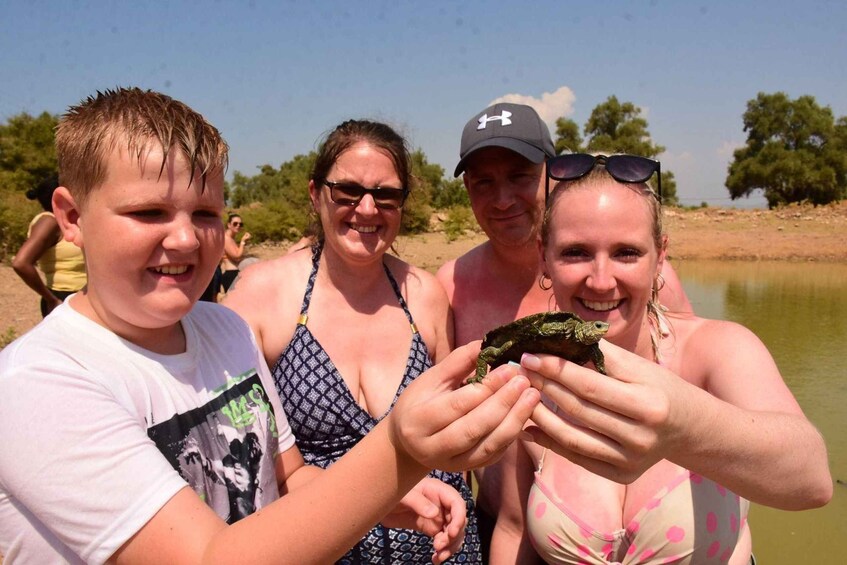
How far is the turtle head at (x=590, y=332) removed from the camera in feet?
7.05

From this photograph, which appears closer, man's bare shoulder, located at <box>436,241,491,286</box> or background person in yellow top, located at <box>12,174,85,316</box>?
man's bare shoulder, located at <box>436,241,491,286</box>

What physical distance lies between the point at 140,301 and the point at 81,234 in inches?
13.0

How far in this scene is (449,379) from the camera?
217cm

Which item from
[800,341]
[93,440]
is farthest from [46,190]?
[800,341]

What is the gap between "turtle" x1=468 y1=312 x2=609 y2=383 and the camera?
2.17m

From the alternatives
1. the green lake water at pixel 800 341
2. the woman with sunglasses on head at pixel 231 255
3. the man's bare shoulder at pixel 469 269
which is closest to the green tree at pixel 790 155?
the green lake water at pixel 800 341

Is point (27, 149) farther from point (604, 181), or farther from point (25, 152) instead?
point (604, 181)

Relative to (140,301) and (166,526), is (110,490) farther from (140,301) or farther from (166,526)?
(140,301)

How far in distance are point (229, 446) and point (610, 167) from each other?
2.32 metres

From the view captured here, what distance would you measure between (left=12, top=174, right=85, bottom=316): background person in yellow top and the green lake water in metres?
8.94

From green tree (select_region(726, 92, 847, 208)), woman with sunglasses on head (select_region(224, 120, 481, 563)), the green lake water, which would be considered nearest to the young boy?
woman with sunglasses on head (select_region(224, 120, 481, 563))

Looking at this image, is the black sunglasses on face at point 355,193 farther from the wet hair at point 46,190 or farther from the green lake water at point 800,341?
the wet hair at point 46,190

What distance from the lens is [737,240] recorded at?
86.9 feet

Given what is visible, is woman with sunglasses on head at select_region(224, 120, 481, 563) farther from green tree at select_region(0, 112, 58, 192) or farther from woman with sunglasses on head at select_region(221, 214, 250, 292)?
green tree at select_region(0, 112, 58, 192)
